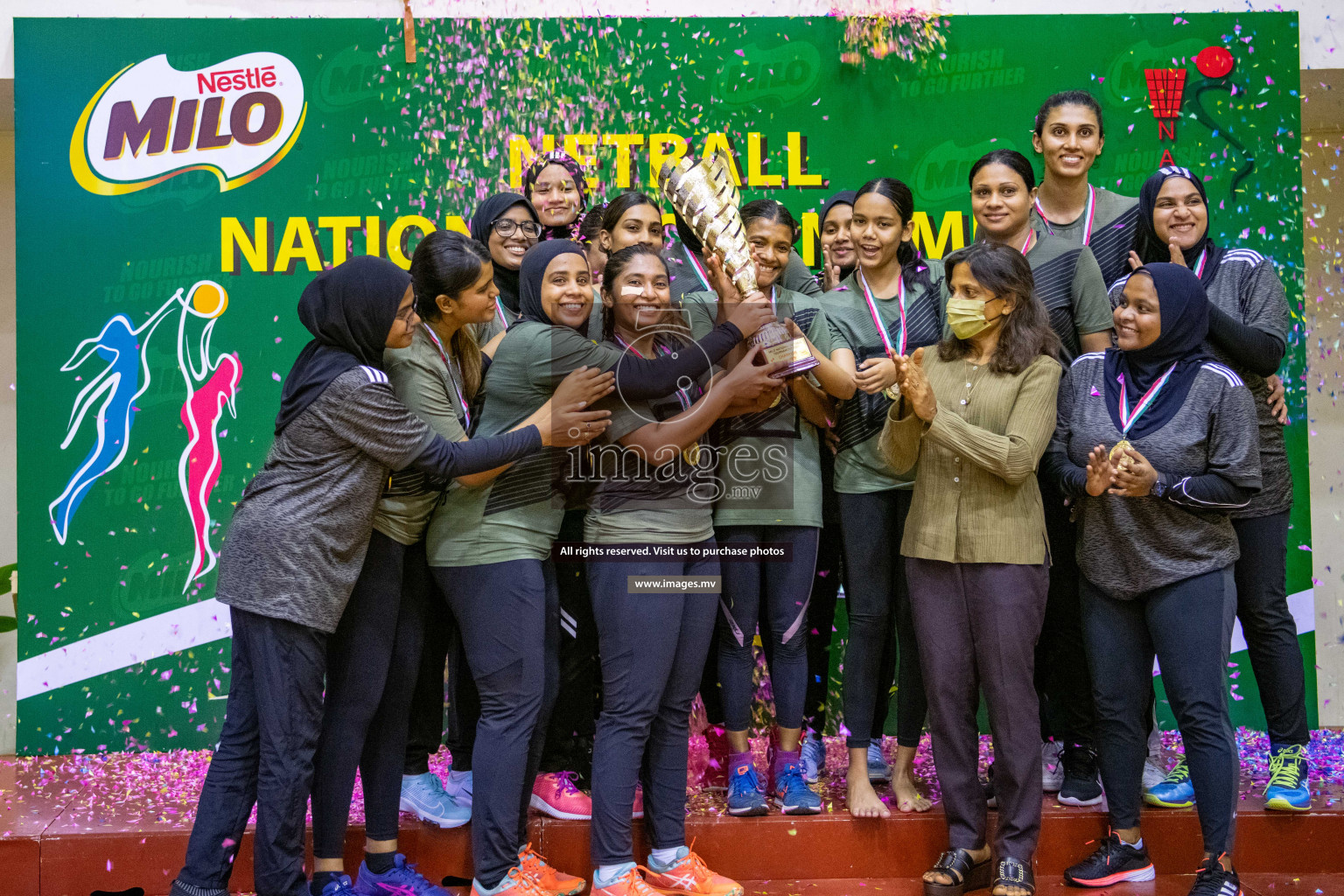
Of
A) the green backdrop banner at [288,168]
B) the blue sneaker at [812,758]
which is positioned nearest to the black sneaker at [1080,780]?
the blue sneaker at [812,758]

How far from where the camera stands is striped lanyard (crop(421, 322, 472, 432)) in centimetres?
266

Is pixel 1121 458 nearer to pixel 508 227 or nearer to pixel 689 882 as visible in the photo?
pixel 689 882

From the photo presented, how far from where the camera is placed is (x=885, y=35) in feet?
13.3

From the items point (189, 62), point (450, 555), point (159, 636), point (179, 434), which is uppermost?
point (189, 62)

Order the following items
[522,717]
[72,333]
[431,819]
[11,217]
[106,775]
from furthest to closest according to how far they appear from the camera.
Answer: [11,217] < [72,333] < [106,775] < [431,819] < [522,717]

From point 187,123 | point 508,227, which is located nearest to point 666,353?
point 508,227

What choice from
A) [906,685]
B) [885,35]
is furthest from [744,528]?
[885,35]

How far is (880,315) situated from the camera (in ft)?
10.2

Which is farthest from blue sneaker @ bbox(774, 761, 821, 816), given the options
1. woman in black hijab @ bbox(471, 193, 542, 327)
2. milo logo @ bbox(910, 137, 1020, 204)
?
milo logo @ bbox(910, 137, 1020, 204)

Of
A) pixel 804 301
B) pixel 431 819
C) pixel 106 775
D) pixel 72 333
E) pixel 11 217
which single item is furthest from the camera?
pixel 11 217

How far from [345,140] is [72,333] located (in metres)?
1.24

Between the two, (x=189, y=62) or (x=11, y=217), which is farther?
(x=11, y=217)

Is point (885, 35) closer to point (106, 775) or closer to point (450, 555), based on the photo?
point (450, 555)

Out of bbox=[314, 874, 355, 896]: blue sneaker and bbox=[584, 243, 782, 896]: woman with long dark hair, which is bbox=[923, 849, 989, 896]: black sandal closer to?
bbox=[584, 243, 782, 896]: woman with long dark hair
